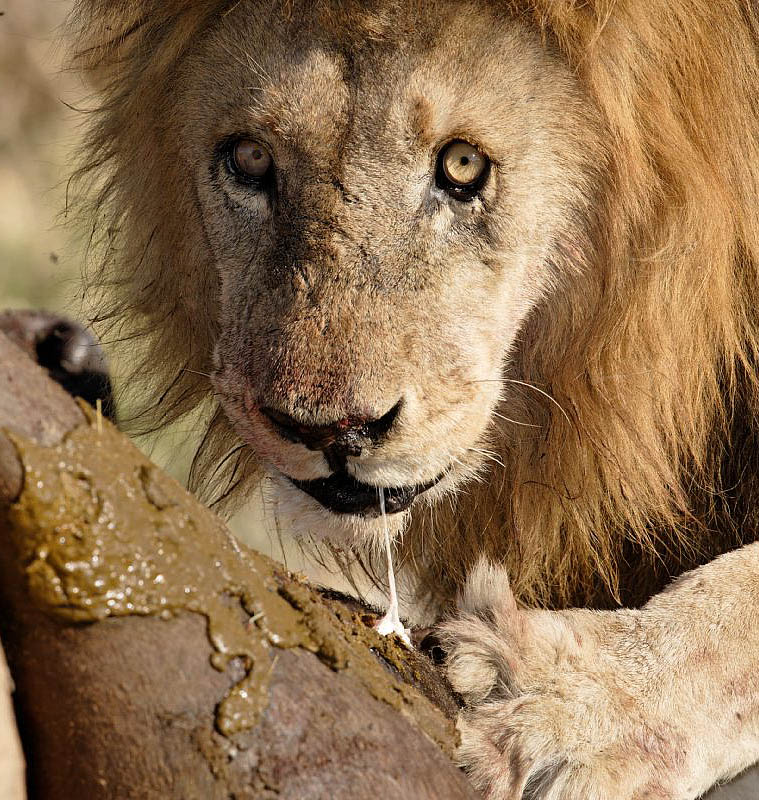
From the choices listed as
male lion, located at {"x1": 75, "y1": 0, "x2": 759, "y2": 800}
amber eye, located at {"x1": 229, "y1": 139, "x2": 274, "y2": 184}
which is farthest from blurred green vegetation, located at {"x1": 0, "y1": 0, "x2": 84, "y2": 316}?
amber eye, located at {"x1": 229, "y1": 139, "x2": 274, "y2": 184}

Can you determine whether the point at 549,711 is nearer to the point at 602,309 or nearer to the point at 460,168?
the point at 602,309

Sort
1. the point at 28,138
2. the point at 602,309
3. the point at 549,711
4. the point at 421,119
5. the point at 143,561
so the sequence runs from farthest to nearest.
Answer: the point at 28,138, the point at 602,309, the point at 421,119, the point at 549,711, the point at 143,561

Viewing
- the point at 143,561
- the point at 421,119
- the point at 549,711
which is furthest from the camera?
the point at 421,119

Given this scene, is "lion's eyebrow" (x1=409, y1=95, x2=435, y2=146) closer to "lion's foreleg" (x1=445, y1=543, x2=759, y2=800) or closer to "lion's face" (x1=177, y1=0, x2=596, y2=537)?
"lion's face" (x1=177, y1=0, x2=596, y2=537)

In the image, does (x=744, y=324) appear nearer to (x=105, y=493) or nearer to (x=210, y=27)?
(x=210, y=27)

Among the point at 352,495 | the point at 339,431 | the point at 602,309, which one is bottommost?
the point at 352,495

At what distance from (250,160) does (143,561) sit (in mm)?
1267

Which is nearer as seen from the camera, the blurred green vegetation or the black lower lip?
the black lower lip

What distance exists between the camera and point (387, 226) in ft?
7.23

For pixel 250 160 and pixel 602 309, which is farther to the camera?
pixel 602 309

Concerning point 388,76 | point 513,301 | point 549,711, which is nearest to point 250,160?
point 388,76

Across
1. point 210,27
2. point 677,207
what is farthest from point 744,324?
point 210,27

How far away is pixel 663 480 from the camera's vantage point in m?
2.68

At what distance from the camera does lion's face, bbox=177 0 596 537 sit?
6.89 ft
